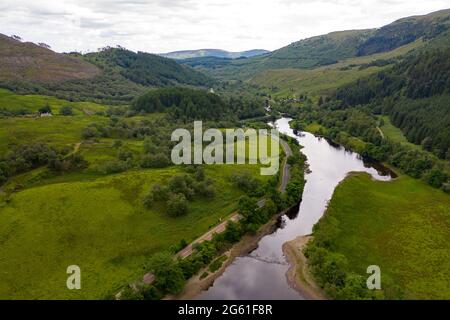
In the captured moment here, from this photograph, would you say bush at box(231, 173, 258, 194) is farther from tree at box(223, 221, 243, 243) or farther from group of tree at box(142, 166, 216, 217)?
tree at box(223, 221, 243, 243)

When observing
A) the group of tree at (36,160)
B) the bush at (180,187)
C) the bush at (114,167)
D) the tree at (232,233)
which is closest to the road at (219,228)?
the tree at (232,233)

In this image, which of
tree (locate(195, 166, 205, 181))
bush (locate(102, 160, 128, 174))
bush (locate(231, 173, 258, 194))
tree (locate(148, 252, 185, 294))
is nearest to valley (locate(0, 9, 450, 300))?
tree (locate(148, 252, 185, 294))

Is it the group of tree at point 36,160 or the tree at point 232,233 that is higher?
the group of tree at point 36,160

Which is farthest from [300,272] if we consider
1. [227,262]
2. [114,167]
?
[114,167]

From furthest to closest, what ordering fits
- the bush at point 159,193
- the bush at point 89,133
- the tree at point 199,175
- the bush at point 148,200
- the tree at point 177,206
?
the bush at point 89,133 < the tree at point 199,175 < the bush at point 159,193 < the bush at point 148,200 < the tree at point 177,206

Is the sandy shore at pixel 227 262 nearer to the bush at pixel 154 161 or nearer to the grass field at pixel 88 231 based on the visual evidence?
the grass field at pixel 88 231

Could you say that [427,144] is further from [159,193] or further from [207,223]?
[159,193]
